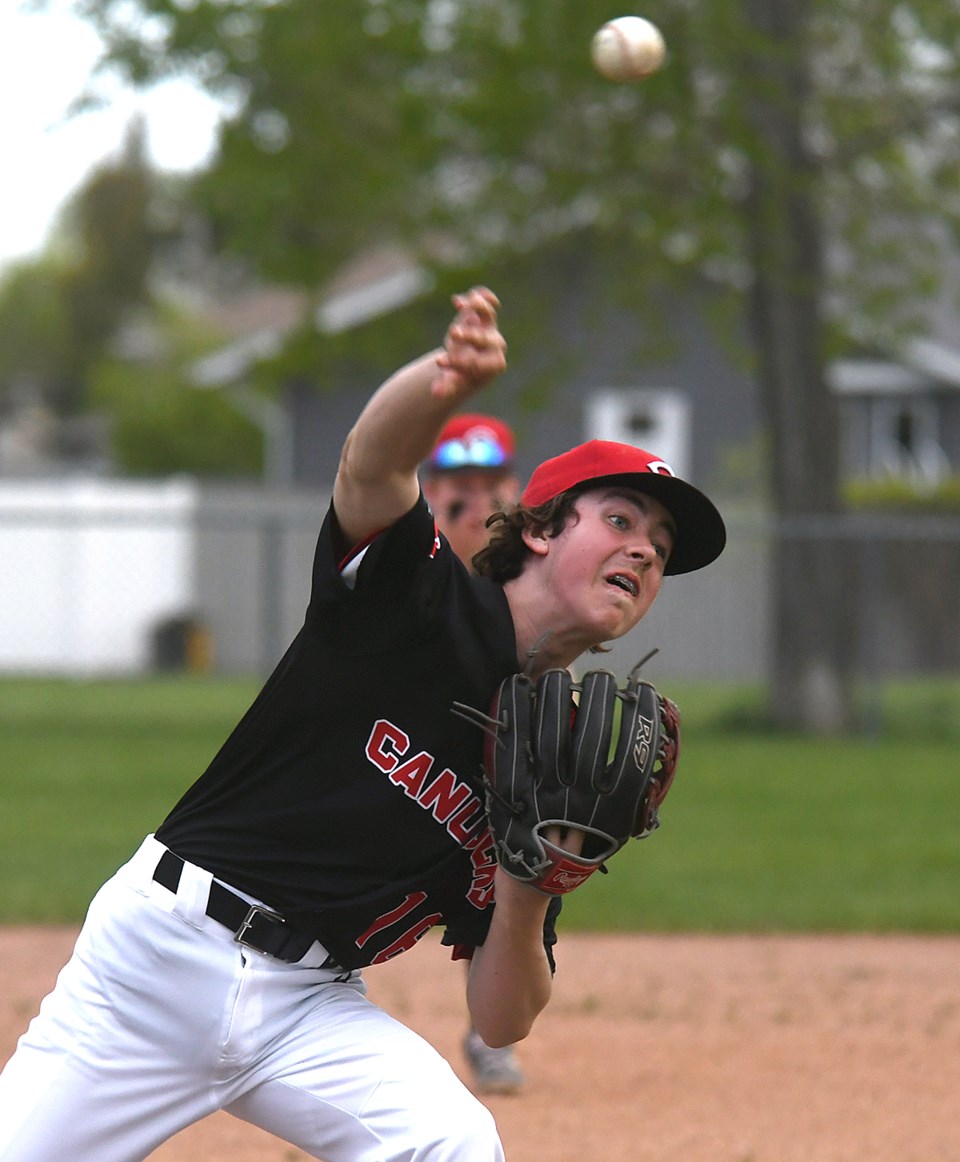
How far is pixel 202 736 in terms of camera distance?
13477 mm

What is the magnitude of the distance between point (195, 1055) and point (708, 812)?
312 inches

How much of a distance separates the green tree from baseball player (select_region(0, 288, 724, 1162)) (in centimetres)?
1018

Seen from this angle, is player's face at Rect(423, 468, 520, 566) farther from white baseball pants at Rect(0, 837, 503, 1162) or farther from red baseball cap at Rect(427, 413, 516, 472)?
white baseball pants at Rect(0, 837, 503, 1162)

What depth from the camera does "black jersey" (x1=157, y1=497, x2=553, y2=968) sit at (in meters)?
2.76

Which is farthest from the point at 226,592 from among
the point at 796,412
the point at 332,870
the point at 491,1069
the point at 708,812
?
the point at 332,870

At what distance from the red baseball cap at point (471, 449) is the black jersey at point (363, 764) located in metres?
2.50

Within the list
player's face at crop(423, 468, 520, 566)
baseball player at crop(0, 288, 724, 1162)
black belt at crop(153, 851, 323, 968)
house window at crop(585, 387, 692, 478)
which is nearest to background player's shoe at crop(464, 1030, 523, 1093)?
player's face at crop(423, 468, 520, 566)

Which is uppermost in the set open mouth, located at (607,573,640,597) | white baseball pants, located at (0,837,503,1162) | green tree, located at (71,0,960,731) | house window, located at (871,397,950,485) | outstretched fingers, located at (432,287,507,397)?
green tree, located at (71,0,960,731)

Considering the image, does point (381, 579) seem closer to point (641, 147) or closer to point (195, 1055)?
point (195, 1055)

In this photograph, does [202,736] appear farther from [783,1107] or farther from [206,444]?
[206,444]

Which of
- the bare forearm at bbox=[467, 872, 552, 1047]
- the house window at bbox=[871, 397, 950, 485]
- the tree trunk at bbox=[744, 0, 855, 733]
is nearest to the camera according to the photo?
the bare forearm at bbox=[467, 872, 552, 1047]

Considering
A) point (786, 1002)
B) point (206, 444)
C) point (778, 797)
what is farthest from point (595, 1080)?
point (206, 444)

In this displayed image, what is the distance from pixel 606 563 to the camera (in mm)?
2818

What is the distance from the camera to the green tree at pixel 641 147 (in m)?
12.9
